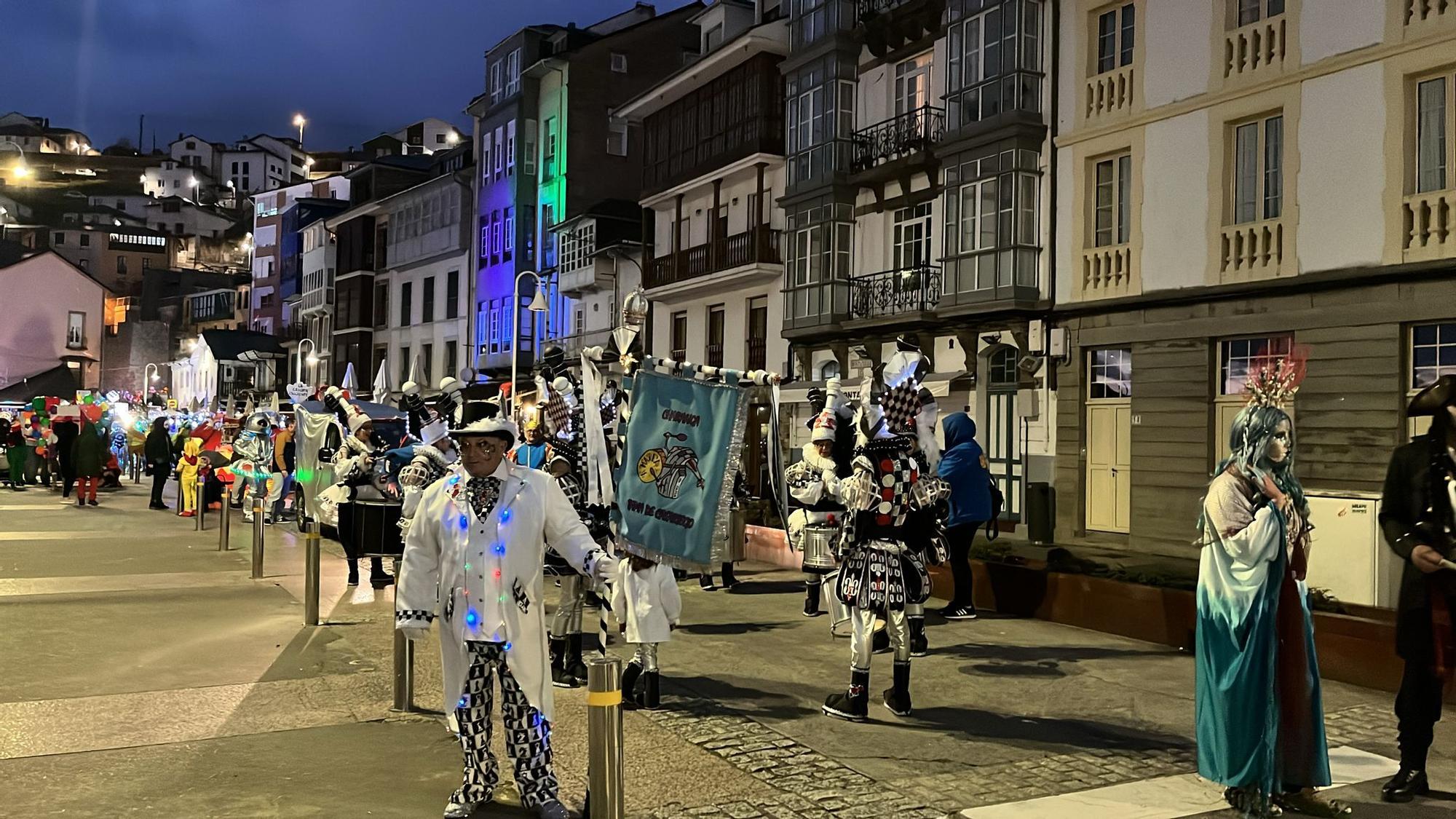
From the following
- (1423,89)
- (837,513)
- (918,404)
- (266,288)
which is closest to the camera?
(918,404)

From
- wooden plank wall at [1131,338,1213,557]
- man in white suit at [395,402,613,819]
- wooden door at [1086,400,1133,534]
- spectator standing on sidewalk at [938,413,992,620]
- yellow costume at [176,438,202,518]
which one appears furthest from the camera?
yellow costume at [176,438,202,518]

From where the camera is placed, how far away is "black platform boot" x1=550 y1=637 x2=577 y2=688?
8148 millimetres

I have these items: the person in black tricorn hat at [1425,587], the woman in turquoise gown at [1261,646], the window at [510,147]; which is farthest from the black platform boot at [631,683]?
the window at [510,147]

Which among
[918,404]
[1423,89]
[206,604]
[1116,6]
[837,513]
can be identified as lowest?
[206,604]

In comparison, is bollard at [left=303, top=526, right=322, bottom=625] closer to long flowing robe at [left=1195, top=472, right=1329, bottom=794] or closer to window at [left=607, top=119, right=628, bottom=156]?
long flowing robe at [left=1195, top=472, right=1329, bottom=794]

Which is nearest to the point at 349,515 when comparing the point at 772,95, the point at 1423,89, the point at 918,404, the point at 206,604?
the point at 206,604

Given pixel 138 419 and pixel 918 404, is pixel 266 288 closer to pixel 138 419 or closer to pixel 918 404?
pixel 138 419

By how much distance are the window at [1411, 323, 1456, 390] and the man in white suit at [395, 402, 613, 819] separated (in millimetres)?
13782

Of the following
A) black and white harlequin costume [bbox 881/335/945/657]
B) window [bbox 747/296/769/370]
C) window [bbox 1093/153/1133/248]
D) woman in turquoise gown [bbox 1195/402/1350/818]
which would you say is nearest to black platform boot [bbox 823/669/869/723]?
black and white harlequin costume [bbox 881/335/945/657]

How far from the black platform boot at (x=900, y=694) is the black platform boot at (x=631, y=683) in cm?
161

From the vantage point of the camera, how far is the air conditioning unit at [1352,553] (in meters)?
9.86

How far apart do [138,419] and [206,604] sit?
101 ft

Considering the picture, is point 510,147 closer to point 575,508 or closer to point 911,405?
point 575,508

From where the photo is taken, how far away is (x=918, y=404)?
301 inches
